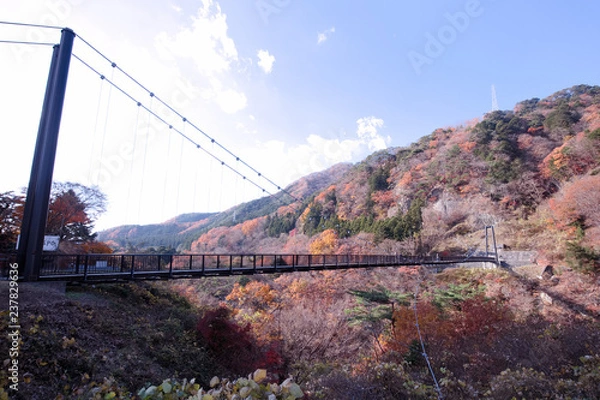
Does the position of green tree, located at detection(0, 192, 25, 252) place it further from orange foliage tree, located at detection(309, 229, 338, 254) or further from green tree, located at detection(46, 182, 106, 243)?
orange foliage tree, located at detection(309, 229, 338, 254)

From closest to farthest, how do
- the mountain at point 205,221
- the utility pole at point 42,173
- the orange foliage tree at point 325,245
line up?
the utility pole at point 42,173, the orange foliage tree at point 325,245, the mountain at point 205,221

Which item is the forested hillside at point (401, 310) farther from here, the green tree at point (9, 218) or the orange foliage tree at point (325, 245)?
the green tree at point (9, 218)

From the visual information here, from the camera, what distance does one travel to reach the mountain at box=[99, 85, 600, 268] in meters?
19.2

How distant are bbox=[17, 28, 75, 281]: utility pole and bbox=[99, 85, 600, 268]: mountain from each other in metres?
20.3

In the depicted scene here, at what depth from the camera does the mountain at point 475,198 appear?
1922cm

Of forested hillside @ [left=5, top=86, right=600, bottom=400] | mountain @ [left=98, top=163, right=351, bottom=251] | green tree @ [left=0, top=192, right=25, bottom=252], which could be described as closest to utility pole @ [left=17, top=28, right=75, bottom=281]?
forested hillside @ [left=5, top=86, right=600, bottom=400]

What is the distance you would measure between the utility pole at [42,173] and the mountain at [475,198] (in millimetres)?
20279

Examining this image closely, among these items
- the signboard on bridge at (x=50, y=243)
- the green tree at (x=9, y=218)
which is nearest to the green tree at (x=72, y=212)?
the green tree at (x=9, y=218)

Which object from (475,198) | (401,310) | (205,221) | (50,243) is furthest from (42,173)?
(205,221)

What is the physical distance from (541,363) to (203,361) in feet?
29.4

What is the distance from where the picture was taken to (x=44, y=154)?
520 cm

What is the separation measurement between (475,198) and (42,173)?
3260 cm

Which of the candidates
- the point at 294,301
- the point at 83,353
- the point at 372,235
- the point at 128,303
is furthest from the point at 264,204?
the point at 83,353

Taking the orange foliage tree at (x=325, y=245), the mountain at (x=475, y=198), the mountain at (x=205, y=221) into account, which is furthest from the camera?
the mountain at (x=205, y=221)
